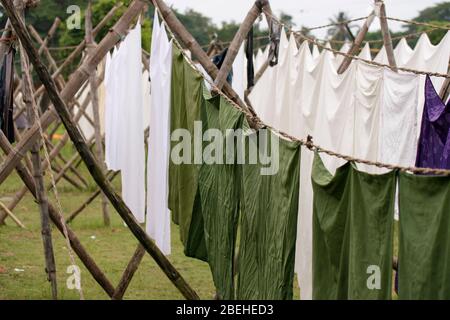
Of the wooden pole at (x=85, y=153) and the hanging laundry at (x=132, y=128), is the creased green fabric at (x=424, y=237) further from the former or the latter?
the hanging laundry at (x=132, y=128)

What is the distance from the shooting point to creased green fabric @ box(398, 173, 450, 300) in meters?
2.60

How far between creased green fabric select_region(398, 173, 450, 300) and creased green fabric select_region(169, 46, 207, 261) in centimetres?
198

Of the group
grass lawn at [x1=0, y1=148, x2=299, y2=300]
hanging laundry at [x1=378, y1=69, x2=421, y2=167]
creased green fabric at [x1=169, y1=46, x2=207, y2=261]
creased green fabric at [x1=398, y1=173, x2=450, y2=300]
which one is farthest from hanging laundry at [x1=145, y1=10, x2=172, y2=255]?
creased green fabric at [x1=398, y1=173, x2=450, y2=300]

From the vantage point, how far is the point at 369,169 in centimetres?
668

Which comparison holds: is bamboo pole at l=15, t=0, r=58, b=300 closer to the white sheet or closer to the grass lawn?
the grass lawn

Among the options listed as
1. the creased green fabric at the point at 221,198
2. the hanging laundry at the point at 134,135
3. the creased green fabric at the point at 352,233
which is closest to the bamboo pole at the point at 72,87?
the creased green fabric at the point at 221,198

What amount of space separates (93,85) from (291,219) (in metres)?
6.63

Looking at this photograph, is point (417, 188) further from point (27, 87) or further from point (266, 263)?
point (27, 87)

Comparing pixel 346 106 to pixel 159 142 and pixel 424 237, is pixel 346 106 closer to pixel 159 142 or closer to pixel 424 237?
pixel 159 142

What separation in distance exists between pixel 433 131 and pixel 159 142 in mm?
1844

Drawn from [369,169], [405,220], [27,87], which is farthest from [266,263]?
[369,169]

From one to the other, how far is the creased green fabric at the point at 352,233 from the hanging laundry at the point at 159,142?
1.90 metres

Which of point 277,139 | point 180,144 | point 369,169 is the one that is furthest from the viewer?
point 369,169

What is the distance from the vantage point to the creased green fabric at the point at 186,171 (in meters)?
4.68
